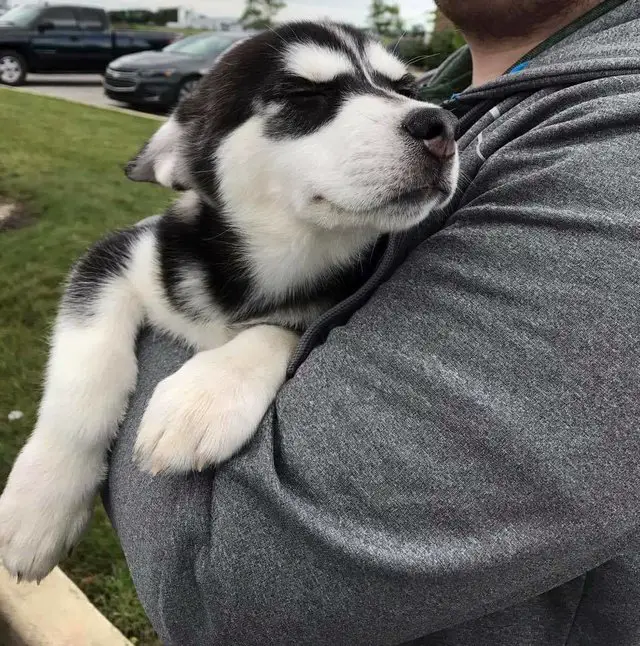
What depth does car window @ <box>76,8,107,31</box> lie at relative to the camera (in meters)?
15.9

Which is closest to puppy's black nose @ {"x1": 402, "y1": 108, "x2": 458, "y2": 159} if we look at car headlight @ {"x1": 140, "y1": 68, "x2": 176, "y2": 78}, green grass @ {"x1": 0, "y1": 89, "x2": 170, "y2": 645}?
green grass @ {"x1": 0, "y1": 89, "x2": 170, "y2": 645}

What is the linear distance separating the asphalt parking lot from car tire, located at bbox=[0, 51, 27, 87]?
0.23m

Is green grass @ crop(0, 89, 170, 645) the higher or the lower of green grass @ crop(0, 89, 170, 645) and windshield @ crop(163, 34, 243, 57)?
the higher

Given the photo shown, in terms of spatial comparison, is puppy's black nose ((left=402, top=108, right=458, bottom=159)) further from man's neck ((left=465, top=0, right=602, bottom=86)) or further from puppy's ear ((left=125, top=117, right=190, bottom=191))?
puppy's ear ((left=125, top=117, right=190, bottom=191))

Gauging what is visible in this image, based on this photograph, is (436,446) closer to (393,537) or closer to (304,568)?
(393,537)

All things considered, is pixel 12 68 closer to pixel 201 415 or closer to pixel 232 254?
pixel 232 254

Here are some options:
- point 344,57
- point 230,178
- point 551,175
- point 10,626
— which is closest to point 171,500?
point 551,175

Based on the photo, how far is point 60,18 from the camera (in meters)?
15.5

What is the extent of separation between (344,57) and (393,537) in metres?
1.25

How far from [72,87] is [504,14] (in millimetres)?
15425

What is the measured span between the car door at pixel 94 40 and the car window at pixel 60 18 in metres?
0.17

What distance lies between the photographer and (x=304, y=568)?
104cm

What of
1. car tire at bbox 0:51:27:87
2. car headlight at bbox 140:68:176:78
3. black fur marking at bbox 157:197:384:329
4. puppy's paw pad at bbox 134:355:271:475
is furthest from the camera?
car tire at bbox 0:51:27:87

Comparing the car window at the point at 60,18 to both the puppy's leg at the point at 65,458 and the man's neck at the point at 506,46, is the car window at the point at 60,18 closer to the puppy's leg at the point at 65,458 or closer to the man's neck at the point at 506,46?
the man's neck at the point at 506,46
